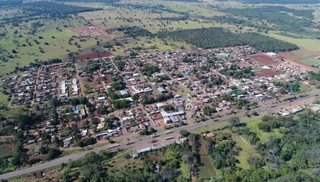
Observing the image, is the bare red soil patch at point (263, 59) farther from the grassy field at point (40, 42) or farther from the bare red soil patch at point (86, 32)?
the bare red soil patch at point (86, 32)

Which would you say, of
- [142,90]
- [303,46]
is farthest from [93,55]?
[303,46]

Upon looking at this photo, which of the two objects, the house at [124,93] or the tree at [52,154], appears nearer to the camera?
the tree at [52,154]

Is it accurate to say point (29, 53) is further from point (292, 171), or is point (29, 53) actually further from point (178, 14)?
point (178, 14)

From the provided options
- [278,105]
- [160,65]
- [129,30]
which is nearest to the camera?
[278,105]

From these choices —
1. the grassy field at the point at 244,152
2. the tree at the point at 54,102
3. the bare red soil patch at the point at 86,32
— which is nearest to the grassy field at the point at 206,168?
the grassy field at the point at 244,152

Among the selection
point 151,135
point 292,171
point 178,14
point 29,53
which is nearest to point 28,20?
point 29,53

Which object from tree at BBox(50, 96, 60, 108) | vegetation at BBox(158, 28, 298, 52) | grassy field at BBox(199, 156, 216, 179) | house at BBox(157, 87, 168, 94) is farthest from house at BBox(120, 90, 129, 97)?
vegetation at BBox(158, 28, 298, 52)
